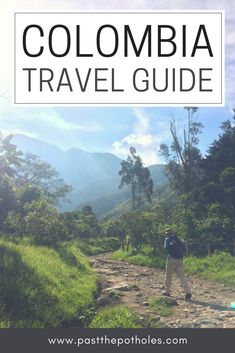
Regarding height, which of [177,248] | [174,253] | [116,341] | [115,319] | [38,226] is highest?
[177,248]

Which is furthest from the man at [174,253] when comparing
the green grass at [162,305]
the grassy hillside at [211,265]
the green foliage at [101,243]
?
the green foliage at [101,243]

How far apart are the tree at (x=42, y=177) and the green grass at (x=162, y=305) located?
38.2m

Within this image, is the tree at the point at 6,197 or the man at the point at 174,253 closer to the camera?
the man at the point at 174,253

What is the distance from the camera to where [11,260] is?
38.4ft

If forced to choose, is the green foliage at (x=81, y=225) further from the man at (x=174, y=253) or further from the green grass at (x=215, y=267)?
the man at (x=174, y=253)

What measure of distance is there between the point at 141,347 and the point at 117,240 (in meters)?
44.8

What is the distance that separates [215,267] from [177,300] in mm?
7520

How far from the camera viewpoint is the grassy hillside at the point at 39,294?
8789 mm

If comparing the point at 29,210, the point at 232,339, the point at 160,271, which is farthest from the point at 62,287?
the point at 29,210

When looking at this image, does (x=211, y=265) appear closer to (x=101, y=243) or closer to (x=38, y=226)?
(x=38, y=226)

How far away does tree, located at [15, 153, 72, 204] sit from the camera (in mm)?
51031

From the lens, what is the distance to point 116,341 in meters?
7.88

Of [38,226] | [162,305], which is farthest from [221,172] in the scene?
[162,305]

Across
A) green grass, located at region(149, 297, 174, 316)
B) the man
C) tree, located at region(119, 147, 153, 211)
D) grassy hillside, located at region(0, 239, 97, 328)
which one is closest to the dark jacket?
the man
